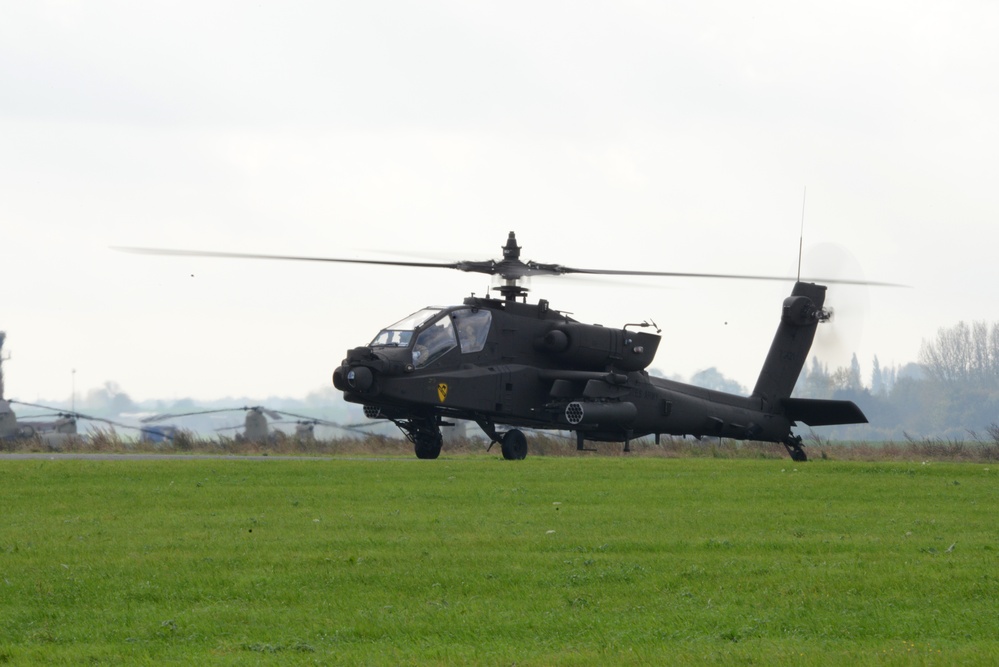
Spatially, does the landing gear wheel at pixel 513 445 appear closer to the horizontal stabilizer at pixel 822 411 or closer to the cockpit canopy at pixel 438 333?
the cockpit canopy at pixel 438 333

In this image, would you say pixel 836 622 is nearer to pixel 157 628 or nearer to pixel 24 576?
pixel 157 628

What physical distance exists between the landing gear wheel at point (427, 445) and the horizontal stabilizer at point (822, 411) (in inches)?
397

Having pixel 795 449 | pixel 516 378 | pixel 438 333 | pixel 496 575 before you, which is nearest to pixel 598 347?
pixel 516 378

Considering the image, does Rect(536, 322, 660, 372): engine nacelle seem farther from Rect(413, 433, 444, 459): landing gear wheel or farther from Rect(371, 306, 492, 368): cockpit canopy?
Rect(413, 433, 444, 459): landing gear wheel

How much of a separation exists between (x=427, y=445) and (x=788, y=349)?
11381 mm

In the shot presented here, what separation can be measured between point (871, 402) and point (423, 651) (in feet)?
370

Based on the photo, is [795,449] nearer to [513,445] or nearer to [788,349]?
[788,349]

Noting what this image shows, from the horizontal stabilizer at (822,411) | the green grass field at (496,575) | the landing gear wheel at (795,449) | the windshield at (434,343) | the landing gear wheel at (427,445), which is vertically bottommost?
the green grass field at (496,575)

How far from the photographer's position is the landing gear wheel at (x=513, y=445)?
30.5 metres

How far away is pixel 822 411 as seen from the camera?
35188mm

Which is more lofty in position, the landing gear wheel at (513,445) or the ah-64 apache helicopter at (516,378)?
the ah-64 apache helicopter at (516,378)

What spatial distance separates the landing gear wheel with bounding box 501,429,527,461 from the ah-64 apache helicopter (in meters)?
0.03

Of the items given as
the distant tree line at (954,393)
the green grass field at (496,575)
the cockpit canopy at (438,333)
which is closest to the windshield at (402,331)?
the cockpit canopy at (438,333)

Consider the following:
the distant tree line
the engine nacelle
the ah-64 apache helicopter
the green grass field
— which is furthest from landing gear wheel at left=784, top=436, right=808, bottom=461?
the distant tree line
